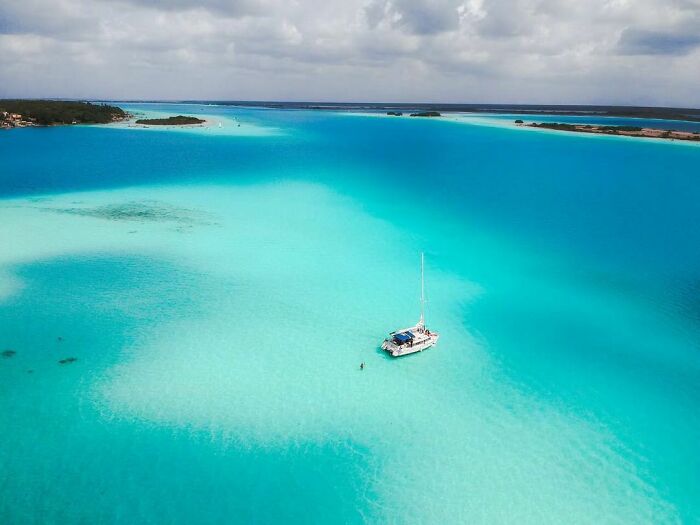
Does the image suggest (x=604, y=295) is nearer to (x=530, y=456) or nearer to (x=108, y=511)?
(x=530, y=456)

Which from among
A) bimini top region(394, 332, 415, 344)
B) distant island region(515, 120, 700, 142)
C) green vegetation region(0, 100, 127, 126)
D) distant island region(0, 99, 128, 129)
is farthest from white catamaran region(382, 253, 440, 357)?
green vegetation region(0, 100, 127, 126)

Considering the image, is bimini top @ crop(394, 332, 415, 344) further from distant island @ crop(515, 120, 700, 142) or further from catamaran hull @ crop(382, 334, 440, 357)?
distant island @ crop(515, 120, 700, 142)

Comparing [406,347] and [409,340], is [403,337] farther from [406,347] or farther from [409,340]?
[406,347]

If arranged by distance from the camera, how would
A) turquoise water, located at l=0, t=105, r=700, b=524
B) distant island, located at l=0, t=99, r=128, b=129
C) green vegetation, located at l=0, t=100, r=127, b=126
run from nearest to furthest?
1. turquoise water, located at l=0, t=105, r=700, b=524
2. distant island, located at l=0, t=99, r=128, b=129
3. green vegetation, located at l=0, t=100, r=127, b=126

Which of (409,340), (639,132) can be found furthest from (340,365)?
(639,132)

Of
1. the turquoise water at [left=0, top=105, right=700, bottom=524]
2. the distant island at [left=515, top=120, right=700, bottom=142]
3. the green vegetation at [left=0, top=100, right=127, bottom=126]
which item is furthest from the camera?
the green vegetation at [left=0, top=100, right=127, bottom=126]

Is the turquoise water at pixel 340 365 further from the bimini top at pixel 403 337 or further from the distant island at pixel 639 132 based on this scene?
the distant island at pixel 639 132

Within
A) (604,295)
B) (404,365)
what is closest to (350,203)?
(604,295)
